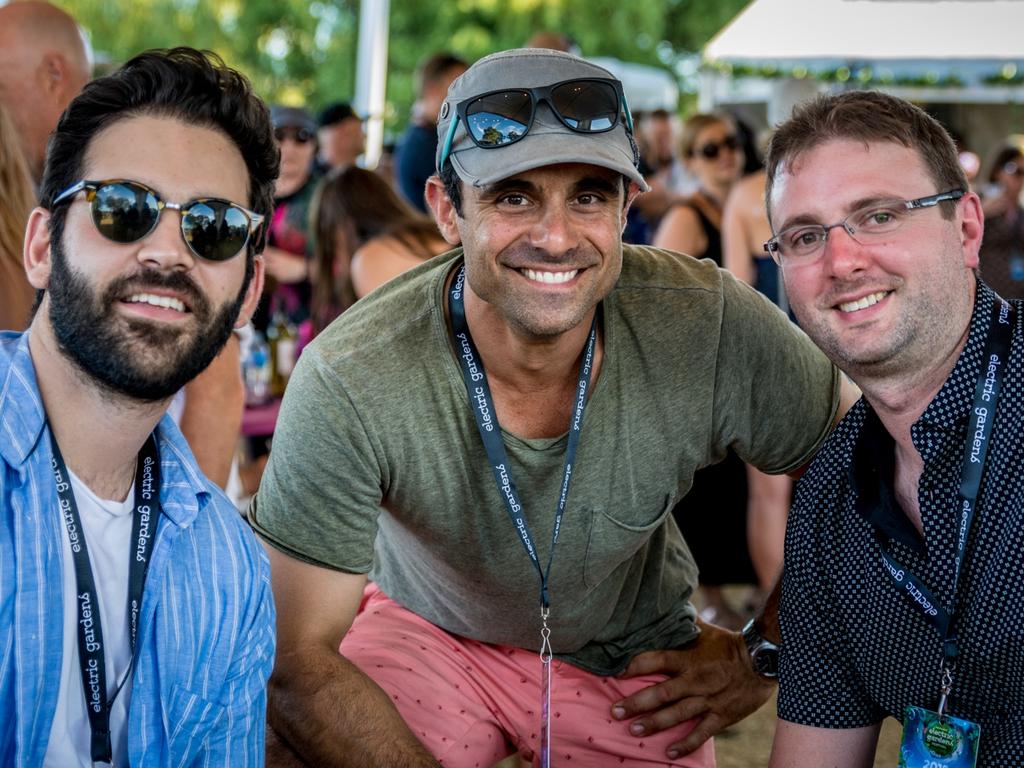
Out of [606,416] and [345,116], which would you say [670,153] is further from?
[606,416]

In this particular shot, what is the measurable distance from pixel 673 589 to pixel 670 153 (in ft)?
32.9

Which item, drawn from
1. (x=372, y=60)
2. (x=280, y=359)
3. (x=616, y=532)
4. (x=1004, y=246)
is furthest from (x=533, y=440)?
(x=372, y=60)

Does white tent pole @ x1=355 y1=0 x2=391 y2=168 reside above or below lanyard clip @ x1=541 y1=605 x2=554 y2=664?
above

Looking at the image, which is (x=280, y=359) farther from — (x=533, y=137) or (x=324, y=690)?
(x=533, y=137)

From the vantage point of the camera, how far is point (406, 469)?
2764 millimetres

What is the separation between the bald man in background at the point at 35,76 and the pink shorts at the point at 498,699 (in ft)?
7.17

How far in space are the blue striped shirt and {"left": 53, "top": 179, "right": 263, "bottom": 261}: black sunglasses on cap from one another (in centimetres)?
29

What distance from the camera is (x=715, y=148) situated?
701 cm

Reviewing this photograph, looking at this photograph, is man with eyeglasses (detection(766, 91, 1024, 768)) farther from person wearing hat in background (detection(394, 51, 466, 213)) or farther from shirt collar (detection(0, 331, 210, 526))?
person wearing hat in background (detection(394, 51, 466, 213))

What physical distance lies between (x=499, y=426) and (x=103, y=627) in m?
1.01

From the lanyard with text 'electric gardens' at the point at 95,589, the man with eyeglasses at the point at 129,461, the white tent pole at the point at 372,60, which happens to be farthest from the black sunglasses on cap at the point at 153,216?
the white tent pole at the point at 372,60

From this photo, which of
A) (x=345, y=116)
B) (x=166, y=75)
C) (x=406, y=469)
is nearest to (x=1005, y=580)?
(x=406, y=469)

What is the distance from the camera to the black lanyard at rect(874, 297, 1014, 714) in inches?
89.4

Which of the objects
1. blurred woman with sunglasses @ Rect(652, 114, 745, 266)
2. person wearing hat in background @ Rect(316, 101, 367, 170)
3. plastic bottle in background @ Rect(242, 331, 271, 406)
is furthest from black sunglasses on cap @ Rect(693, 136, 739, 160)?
plastic bottle in background @ Rect(242, 331, 271, 406)
